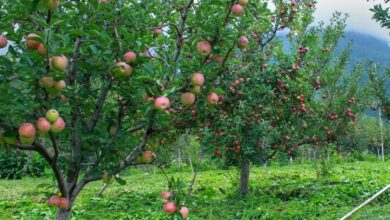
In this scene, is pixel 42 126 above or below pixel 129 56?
below

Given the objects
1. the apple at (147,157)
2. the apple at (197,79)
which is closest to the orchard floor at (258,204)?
the apple at (147,157)

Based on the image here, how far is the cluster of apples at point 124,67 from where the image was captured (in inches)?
100

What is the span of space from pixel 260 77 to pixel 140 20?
4.70 metres

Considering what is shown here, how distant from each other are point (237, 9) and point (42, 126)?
49.3 inches

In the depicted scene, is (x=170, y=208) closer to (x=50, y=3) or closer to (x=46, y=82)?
(x=46, y=82)

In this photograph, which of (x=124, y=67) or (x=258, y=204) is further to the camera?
(x=258, y=204)

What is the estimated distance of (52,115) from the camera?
2340 millimetres

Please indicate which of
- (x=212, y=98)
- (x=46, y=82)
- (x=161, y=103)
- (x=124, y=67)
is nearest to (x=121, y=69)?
(x=124, y=67)

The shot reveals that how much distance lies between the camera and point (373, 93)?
33.3ft

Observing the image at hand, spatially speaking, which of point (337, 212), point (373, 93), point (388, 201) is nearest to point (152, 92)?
point (337, 212)

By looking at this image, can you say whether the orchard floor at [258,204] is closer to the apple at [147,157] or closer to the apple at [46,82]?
the apple at [147,157]

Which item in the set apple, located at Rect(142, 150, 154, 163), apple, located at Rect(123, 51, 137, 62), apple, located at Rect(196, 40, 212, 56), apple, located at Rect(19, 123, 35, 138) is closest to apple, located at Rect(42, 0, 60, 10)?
apple, located at Rect(123, 51, 137, 62)

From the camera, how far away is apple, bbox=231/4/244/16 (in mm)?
2604

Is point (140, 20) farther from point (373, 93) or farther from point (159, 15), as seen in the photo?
point (373, 93)
